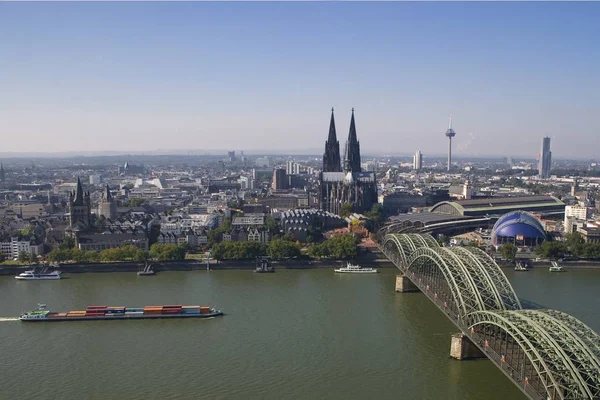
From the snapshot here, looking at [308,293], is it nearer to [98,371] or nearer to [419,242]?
[419,242]

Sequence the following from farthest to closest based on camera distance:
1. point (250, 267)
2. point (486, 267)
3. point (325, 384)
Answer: point (250, 267), point (486, 267), point (325, 384)

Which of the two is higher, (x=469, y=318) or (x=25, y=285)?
(x=469, y=318)

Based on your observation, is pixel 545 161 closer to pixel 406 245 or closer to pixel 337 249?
pixel 337 249

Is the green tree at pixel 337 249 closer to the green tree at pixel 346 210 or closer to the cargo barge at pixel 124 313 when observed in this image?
the cargo barge at pixel 124 313

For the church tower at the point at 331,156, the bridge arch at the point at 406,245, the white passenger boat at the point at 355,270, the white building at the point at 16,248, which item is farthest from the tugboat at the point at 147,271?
the church tower at the point at 331,156

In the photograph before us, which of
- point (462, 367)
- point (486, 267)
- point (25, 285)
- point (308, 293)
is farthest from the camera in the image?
point (25, 285)

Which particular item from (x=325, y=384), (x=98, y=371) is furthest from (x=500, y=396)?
(x=98, y=371)

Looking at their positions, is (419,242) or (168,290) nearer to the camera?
(168,290)
